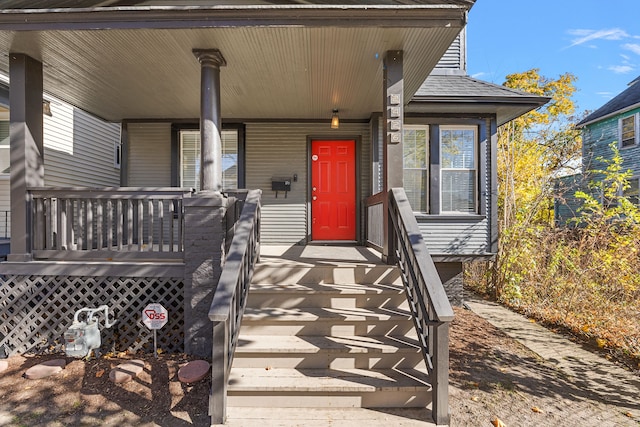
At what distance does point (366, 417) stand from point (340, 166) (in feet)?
15.6

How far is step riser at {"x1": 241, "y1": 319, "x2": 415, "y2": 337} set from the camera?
341cm

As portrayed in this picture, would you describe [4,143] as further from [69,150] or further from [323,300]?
[323,300]

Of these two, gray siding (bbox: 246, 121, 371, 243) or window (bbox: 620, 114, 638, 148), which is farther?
window (bbox: 620, 114, 638, 148)

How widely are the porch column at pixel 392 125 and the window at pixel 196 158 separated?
3.62 metres

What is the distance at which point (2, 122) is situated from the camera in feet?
22.9

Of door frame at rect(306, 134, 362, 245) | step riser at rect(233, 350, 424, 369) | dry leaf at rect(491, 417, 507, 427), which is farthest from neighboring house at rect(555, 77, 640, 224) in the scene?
step riser at rect(233, 350, 424, 369)

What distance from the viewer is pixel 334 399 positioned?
2.85 meters

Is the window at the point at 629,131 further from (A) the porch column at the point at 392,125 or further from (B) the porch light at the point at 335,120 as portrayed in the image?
(A) the porch column at the point at 392,125

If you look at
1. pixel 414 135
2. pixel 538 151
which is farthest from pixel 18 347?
pixel 538 151

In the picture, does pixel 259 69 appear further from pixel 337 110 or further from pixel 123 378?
pixel 123 378

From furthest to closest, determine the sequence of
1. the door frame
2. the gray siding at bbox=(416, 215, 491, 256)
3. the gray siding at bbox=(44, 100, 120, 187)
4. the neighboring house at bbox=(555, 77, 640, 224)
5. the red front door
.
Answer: the neighboring house at bbox=(555, 77, 640, 224) → the gray siding at bbox=(44, 100, 120, 187) → the red front door → the door frame → the gray siding at bbox=(416, 215, 491, 256)

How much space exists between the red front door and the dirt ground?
3466 millimetres

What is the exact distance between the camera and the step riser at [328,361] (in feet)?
10.2

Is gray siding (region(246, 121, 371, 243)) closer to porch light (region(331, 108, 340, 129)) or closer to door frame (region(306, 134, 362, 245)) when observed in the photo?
door frame (region(306, 134, 362, 245))
